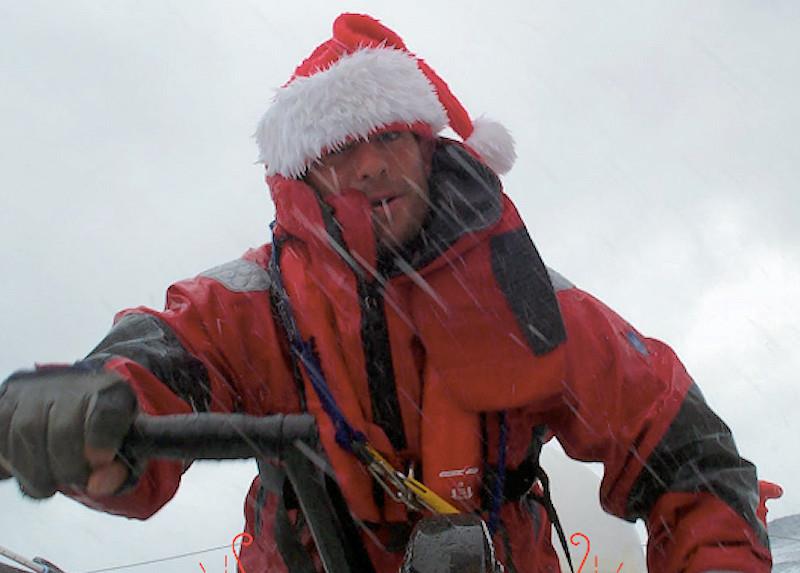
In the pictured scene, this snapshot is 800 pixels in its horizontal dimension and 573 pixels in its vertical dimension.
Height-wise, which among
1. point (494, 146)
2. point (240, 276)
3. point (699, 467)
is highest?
point (494, 146)

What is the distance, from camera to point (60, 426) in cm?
106

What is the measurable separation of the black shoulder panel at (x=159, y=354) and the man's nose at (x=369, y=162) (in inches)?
22.2

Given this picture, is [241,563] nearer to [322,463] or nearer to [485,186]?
[322,463]

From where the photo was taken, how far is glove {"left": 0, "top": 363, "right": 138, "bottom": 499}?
1.06m

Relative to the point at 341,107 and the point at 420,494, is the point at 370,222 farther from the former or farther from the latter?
the point at 420,494

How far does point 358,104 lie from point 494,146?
432 millimetres

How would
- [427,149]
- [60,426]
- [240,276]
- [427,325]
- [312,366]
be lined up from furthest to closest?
[427,149]
[240,276]
[427,325]
[312,366]
[60,426]

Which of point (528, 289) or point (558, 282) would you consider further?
point (558, 282)

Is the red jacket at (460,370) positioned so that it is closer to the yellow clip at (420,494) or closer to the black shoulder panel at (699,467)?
the black shoulder panel at (699,467)

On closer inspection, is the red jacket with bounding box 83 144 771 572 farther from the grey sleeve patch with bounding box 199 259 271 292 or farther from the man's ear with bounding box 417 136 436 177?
the man's ear with bounding box 417 136 436 177

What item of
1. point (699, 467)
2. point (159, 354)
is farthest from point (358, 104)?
point (699, 467)

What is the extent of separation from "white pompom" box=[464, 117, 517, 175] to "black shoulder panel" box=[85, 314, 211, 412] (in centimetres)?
99

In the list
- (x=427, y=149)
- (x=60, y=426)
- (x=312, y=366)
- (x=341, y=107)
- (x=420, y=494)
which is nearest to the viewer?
(x=60, y=426)

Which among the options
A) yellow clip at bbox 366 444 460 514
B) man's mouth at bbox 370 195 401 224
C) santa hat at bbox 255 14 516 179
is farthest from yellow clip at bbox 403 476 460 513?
santa hat at bbox 255 14 516 179
